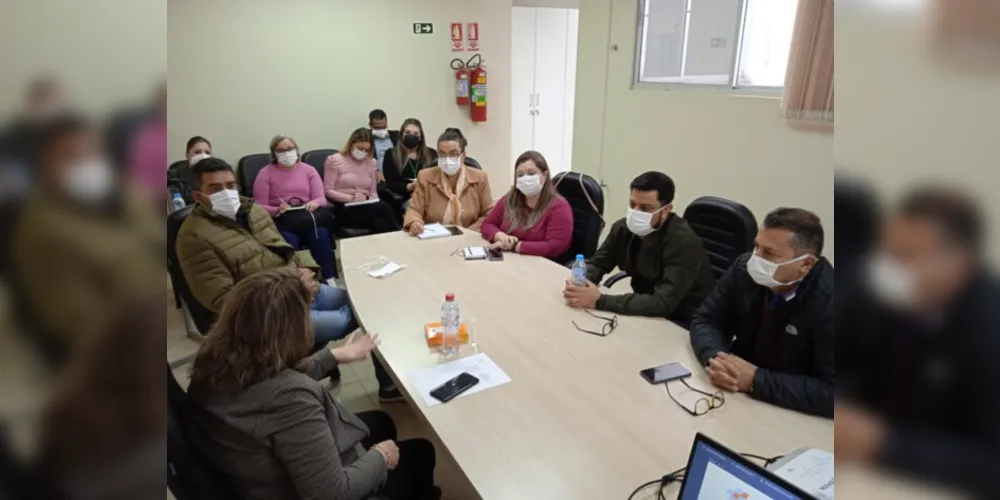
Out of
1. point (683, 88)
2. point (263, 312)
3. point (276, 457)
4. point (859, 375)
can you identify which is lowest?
point (276, 457)

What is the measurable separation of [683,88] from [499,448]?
11.3 feet

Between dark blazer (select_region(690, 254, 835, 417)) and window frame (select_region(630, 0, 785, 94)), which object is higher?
window frame (select_region(630, 0, 785, 94))

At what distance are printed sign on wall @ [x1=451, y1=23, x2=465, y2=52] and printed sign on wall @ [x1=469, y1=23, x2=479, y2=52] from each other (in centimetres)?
9

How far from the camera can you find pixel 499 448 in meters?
1.47

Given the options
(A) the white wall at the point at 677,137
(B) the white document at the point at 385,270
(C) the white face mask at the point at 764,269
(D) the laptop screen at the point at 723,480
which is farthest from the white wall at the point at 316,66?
(D) the laptop screen at the point at 723,480

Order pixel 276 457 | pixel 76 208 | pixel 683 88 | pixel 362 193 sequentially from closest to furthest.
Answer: pixel 76 208
pixel 276 457
pixel 683 88
pixel 362 193

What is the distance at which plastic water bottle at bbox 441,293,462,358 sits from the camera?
1.98 metres

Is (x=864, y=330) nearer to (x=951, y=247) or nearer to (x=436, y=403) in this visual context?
(x=951, y=247)

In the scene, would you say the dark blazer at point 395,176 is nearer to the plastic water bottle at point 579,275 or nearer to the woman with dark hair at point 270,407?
the plastic water bottle at point 579,275

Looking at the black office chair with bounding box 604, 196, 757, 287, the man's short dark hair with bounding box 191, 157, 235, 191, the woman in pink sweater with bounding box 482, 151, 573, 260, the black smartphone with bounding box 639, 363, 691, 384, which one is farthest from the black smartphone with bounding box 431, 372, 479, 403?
the man's short dark hair with bounding box 191, 157, 235, 191

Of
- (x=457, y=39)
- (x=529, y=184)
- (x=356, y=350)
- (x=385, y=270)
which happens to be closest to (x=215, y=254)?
(x=385, y=270)

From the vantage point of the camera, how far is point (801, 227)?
5.80 ft

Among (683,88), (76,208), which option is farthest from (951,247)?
(683,88)

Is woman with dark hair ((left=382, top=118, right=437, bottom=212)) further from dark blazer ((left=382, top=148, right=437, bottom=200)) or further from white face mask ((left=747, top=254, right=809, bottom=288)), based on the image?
white face mask ((left=747, top=254, right=809, bottom=288))
